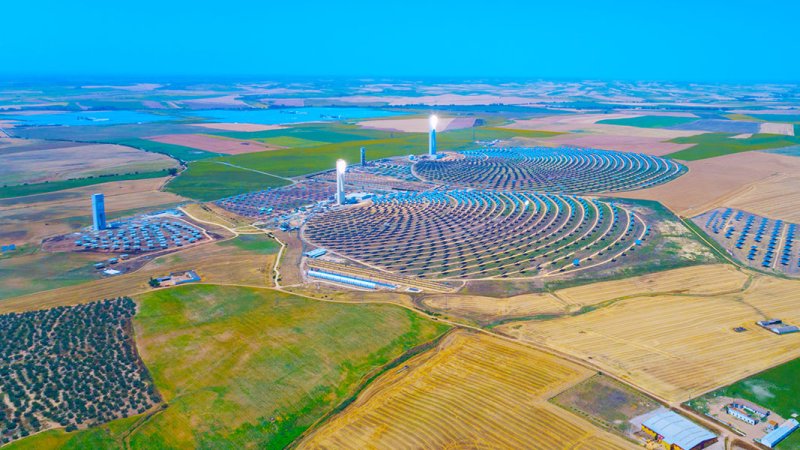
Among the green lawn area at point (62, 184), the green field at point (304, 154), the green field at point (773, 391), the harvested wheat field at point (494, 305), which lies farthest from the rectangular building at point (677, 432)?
the green lawn area at point (62, 184)

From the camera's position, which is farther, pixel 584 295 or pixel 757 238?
pixel 757 238

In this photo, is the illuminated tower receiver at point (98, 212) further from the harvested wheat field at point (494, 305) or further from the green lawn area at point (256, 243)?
the harvested wheat field at point (494, 305)

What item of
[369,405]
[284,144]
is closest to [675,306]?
[369,405]

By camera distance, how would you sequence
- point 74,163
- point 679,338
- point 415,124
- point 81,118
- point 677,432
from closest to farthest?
1. point 677,432
2. point 679,338
3. point 74,163
4. point 415,124
5. point 81,118

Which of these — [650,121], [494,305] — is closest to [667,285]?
[494,305]

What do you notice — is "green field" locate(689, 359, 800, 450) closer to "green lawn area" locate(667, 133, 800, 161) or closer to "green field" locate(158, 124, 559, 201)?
"green field" locate(158, 124, 559, 201)

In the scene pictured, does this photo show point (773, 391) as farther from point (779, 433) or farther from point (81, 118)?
point (81, 118)
